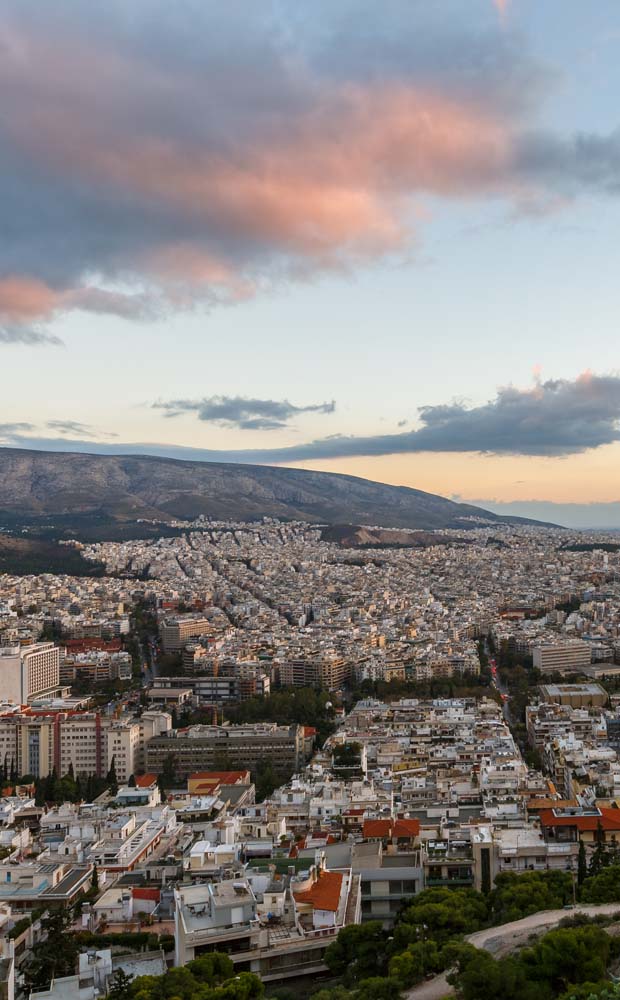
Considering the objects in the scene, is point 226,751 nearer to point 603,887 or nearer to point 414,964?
point 603,887

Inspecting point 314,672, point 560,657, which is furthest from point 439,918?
point 560,657

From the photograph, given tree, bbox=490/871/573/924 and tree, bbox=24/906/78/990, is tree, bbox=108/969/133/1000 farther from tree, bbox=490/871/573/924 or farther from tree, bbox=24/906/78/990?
tree, bbox=490/871/573/924

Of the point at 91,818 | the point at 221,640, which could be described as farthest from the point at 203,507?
the point at 91,818

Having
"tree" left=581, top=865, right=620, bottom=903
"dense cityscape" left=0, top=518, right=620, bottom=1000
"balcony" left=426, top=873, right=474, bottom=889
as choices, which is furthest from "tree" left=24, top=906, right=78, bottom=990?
"tree" left=581, top=865, right=620, bottom=903

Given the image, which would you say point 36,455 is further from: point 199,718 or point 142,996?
point 142,996

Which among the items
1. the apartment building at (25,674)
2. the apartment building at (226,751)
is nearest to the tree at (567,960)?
the apartment building at (226,751)
